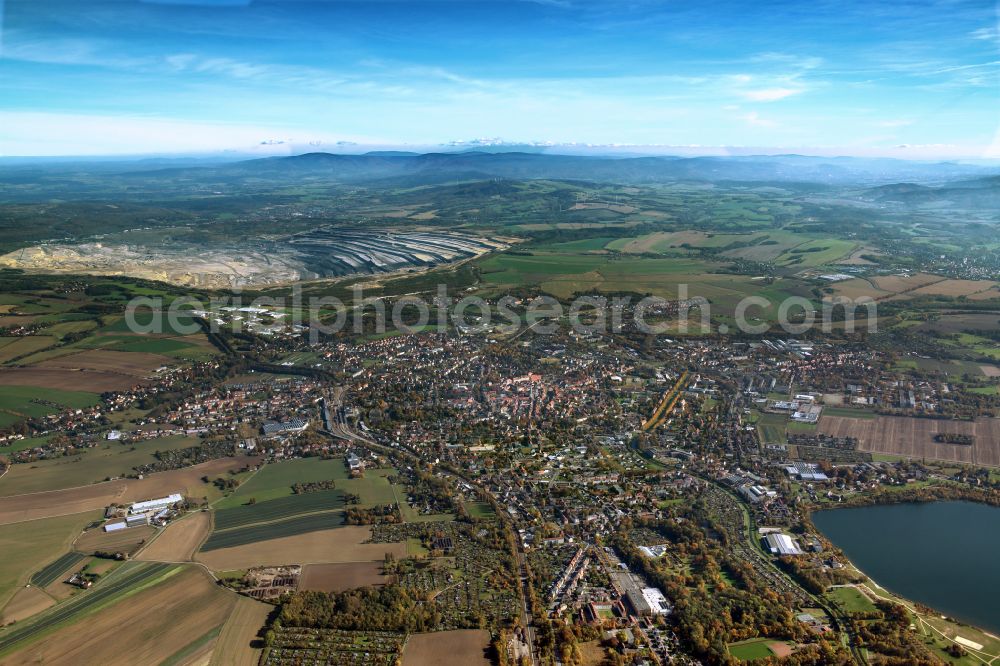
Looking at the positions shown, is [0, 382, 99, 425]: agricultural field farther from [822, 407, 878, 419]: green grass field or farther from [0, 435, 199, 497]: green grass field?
[822, 407, 878, 419]: green grass field

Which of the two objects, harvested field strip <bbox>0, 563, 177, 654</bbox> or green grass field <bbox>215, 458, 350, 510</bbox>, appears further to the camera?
green grass field <bbox>215, 458, 350, 510</bbox>

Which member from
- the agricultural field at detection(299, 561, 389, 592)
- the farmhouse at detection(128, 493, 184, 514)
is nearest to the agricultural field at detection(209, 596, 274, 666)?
the agricultural field at detection(299, 561, 389, 592)

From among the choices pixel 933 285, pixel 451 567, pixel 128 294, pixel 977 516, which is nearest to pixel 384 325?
pixel 128 294

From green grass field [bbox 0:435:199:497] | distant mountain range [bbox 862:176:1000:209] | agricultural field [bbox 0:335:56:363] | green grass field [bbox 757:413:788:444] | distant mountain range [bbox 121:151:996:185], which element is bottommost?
green grass field [bbox 0:435:199:497]

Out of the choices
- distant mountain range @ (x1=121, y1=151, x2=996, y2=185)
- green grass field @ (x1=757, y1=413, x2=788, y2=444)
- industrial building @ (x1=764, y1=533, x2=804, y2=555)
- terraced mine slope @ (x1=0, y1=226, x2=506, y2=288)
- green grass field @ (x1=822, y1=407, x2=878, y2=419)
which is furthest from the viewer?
distant mountain range @ (x1=121, y1=151, x2=996, y2=185)

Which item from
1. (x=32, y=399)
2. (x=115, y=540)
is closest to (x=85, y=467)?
(x=115, y=540)

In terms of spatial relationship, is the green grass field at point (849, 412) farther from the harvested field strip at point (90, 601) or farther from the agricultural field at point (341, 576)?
the harvested field strip at point (90, 601)

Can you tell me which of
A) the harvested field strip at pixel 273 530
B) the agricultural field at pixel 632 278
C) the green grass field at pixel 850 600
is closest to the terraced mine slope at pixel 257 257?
the agricultural field at pixel 632 278
